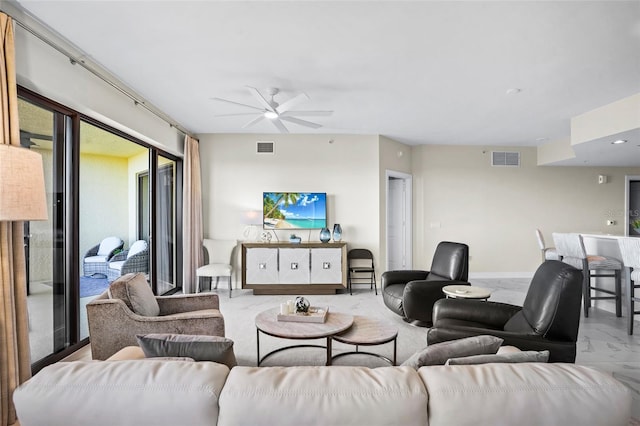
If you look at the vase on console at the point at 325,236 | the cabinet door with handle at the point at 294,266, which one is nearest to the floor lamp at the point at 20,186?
the cabinet door with handle at the point at 294,266

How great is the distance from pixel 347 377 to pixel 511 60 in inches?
125

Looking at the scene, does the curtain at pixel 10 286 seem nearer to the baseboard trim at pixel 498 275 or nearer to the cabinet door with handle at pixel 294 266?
the cabinet door with handle at pixel 294 266

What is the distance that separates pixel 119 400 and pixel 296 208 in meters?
4.81

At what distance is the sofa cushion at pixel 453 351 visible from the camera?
140 cm

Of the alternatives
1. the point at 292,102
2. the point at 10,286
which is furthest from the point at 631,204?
the point at 10,286

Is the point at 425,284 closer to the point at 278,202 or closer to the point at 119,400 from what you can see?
the point at 278,202

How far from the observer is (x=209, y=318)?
8.09ft

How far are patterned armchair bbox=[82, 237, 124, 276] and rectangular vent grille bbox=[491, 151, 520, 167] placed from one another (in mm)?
6586

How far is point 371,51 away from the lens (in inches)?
113


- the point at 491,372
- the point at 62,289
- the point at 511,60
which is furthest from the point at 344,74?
the point at 62,289

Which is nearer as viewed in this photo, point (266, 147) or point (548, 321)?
point (548, 321)

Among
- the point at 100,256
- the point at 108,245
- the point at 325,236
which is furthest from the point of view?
the point at 325,236

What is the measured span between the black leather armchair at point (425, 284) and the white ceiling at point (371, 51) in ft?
6.25

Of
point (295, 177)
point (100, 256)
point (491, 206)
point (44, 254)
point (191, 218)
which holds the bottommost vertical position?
point (100, 256)
